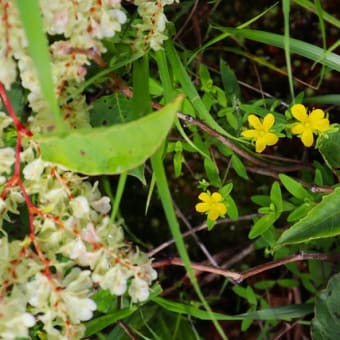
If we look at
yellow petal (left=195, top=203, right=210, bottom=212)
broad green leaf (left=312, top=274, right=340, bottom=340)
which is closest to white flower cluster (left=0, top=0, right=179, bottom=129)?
yellow petal (left=195, top=203, right=210, bottom=212)

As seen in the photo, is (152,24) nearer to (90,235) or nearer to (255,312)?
(90,235)

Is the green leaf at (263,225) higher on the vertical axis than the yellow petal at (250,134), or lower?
lower

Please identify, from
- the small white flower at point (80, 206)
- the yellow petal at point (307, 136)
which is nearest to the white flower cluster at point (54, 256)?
the small white flower at point (80, 206)

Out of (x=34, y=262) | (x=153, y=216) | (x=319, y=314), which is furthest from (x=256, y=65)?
(x=34, y=262)

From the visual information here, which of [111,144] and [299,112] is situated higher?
[111,144]

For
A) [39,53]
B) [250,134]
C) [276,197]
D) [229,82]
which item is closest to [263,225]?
[276,197]

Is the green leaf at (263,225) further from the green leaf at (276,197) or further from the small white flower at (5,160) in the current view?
the small white flower at (5,160)

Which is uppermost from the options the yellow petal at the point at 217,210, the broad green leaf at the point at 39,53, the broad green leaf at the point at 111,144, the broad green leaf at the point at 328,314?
the broad green leaf at the point at 39,53
